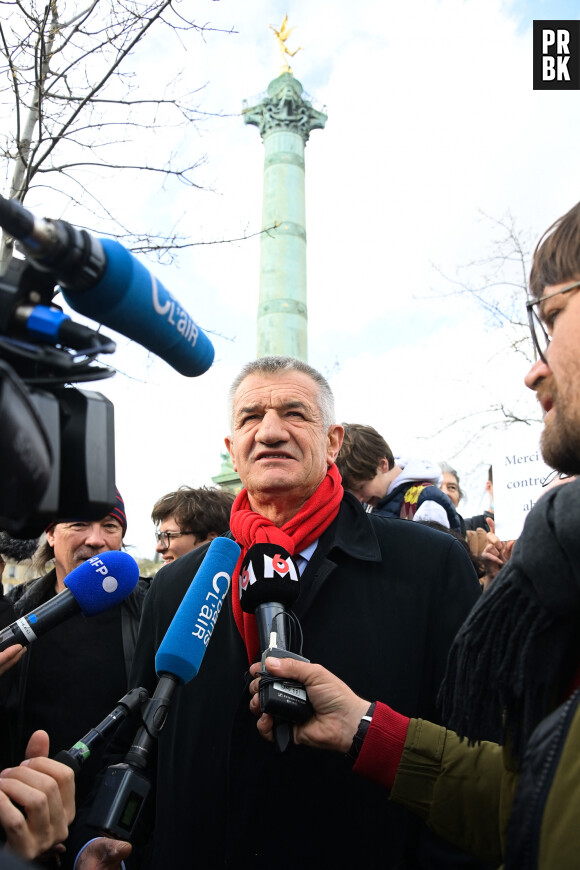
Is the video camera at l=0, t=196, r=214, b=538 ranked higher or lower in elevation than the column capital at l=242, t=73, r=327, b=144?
→ lower

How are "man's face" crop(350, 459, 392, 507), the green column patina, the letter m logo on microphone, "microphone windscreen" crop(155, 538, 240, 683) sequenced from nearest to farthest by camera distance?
1. "microphone windscreen" crop(155, 538, 240, 683)
2. the letter m logo on microphone
3. "man's face" crop(350, 459, 392, 507)
4. the green column patina

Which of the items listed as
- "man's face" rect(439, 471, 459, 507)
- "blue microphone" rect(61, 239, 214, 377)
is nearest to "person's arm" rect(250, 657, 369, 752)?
"blue microphone" rect(61, 239, 214, 377)

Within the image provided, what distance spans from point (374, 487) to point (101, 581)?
6.95 ft

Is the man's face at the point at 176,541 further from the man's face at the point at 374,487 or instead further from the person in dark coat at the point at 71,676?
the man's face at the point at 374,487

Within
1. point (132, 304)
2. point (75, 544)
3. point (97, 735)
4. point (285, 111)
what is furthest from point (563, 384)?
point (285, 111)

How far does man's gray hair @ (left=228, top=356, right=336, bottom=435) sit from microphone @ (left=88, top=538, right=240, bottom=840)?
2.71 ft

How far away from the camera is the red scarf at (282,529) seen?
2.29 m

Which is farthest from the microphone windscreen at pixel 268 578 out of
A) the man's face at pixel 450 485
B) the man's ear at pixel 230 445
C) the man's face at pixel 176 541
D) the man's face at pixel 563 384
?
the man's face at pixel 450 485

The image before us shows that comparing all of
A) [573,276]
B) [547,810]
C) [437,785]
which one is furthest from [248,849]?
[573,276]

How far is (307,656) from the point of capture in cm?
224

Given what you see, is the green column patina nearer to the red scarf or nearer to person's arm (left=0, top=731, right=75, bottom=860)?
the red scarf

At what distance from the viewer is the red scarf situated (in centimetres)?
229

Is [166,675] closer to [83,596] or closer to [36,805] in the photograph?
[36,805]

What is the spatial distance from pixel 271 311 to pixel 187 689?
18.0 metres
